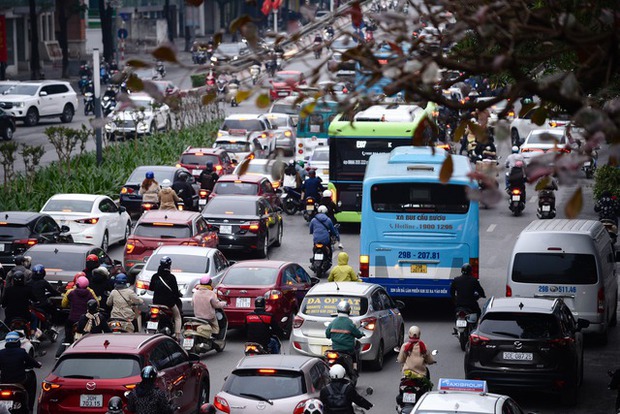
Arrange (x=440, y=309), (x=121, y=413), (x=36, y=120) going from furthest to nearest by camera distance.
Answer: (x=36, y=120) → (x=440, y=309) → (x=121, y=413)

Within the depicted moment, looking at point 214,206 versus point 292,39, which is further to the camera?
point 214,206

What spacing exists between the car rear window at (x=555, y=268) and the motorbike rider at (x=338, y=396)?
26.2ft

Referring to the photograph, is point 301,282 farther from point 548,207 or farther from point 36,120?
point 36,120

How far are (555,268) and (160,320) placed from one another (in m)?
6.83

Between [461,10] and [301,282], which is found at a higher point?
[461,10]

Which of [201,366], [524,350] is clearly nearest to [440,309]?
[524,350]

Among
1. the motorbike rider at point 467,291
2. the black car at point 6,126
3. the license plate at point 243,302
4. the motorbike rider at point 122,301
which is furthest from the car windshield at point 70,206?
the black car at point 6,126

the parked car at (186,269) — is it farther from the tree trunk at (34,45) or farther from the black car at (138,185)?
the tree trunk at (34,45)

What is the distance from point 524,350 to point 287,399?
172 inches

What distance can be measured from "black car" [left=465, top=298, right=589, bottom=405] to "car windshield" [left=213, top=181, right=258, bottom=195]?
1657 centimetres

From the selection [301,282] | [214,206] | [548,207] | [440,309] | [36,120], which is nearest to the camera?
[301,282]

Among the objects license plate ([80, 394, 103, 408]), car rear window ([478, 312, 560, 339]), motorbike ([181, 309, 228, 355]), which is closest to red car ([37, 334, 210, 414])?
license plate ([80, 394, 103, 408])

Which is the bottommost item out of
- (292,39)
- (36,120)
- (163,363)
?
(36,120)

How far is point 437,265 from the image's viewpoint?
2475 centimetres
